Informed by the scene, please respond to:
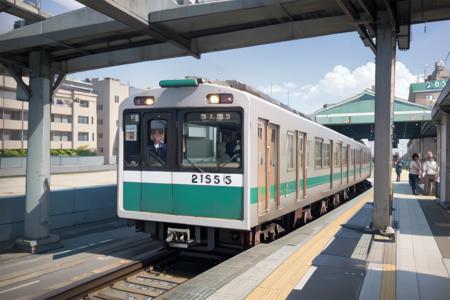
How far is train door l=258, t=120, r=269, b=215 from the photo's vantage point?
6867mm

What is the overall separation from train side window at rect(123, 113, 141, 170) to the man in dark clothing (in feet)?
0.85

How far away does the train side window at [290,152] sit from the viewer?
854cm

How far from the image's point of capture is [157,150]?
281 inches

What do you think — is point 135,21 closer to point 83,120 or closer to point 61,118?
point 61,118

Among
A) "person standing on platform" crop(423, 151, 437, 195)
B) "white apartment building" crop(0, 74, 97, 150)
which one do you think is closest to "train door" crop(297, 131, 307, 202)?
"person standing on platform" crop(423, 151, 437, 195)

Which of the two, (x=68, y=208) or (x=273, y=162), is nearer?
(x=273, y=162)

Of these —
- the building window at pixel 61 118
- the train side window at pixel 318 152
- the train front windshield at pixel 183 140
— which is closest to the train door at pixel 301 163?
the train side window at pixel 318 152

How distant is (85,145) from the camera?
60.9 meters

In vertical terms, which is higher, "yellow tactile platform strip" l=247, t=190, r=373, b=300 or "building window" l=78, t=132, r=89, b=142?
"building window" l=78, t=132, r=89, b=142

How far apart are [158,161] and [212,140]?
40.6 inches

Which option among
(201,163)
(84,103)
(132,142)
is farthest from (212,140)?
(84,103)

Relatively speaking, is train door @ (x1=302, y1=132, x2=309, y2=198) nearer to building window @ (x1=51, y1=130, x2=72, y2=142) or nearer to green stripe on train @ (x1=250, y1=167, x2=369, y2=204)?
green stripe on train @ (x1=250, y1=167, x2=369, y2=204)

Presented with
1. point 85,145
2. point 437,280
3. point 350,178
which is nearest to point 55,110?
point 85,145

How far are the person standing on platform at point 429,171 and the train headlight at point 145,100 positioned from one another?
37.9ft
